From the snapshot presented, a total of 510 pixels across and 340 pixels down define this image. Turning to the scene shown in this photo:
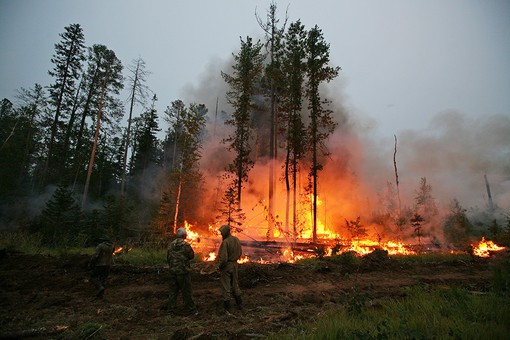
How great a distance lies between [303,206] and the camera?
29672 millimetres

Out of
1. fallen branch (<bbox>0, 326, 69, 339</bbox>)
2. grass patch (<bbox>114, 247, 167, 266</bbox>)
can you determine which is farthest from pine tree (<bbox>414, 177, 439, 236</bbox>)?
fallen branch (<bbox>0, 326, 69, 339</bbox>)

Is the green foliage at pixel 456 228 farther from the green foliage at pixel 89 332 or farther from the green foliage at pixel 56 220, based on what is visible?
the green foliage at pixel 56 220

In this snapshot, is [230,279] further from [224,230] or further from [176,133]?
[176,133]

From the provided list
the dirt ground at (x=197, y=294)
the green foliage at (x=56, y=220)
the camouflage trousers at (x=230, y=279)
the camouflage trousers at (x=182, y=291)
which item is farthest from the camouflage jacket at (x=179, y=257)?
the green foliage at (x=56, y=220)

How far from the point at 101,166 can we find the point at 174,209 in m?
20.8

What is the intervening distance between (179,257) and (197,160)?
71.2 feet

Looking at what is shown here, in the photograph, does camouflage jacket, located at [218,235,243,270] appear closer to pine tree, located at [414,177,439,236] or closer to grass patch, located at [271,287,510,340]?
grass patch, located at [271,287,510,340]

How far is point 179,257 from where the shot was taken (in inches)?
308

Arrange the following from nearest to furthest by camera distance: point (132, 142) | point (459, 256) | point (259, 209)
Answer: point (459, 256) → point (259, 209) → point (132, 142)

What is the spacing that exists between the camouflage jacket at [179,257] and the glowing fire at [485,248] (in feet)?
57.0

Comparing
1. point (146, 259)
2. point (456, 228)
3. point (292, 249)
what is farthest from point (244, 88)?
point (456, 228)

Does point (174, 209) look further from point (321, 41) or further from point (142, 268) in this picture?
point (321, 41)

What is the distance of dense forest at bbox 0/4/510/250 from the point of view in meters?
22.0

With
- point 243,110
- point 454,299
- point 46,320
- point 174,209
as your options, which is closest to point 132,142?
point 174,209
